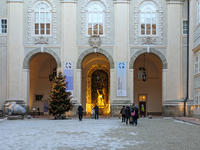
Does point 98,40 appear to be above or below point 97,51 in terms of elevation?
above

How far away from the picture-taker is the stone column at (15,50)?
31281 mm

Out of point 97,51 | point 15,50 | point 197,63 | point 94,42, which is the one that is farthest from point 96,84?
point 197,63

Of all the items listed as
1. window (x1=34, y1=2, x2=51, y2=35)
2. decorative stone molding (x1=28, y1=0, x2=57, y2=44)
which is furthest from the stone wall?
window (x1=34, y1=2, x2=51, y2=35)

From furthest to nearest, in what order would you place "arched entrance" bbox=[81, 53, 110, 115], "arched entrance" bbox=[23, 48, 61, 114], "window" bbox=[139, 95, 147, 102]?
"arched entrance" bbox=[81, 53, 110, 115]
"window" bbox=[139, 95, 147, 102]
"arched entrance" bbox=[23, 48, 61, 114]

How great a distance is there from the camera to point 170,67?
3128 cm

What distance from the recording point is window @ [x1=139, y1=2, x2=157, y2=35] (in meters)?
31.8

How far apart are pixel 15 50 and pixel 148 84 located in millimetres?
14902

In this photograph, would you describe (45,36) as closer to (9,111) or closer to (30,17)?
(30,17)

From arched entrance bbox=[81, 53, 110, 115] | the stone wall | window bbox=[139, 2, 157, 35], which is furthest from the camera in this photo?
arched entrance bbox=[81, 53, 110, 115]

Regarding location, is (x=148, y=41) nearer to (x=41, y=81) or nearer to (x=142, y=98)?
(x=142, y=98)

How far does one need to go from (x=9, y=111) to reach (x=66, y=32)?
29.6 feet

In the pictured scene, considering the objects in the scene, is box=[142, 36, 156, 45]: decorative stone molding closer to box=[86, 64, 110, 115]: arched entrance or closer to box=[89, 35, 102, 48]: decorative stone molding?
box=[89, 35, 102, 48]: decorative stone molding

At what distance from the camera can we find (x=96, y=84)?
39.8 metres

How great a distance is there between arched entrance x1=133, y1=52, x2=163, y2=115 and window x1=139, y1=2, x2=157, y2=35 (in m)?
5.87
